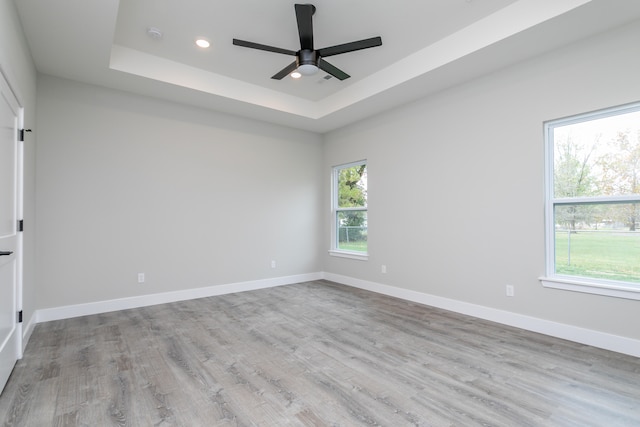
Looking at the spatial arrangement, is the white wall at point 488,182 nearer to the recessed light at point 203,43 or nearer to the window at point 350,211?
the window at point 350,211

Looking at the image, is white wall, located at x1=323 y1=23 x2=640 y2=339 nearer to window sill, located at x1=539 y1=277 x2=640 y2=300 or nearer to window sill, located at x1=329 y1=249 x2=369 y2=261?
window sill, located at x1=539 y1=277 x2=640 y2=300

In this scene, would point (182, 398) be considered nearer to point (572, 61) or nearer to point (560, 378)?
point (560, 378)

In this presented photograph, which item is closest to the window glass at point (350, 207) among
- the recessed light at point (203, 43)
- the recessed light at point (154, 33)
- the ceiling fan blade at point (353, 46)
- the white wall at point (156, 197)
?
the white wall at point (156, 197)

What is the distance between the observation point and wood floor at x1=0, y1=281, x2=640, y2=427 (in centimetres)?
192

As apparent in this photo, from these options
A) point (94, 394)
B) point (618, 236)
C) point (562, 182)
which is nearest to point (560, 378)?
point (618, 236)

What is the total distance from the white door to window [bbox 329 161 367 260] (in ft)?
13.8

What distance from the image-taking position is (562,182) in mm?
3221

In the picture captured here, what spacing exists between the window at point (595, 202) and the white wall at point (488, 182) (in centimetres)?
11

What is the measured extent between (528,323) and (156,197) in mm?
4719

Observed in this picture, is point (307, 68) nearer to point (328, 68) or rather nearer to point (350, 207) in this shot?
point (328, 68)

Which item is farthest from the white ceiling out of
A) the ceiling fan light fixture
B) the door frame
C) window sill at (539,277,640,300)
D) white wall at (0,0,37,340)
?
window sill at (539,277,640,300)

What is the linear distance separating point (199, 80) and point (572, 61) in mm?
4107

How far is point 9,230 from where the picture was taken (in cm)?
244

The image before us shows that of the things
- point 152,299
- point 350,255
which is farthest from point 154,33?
point 350,255
